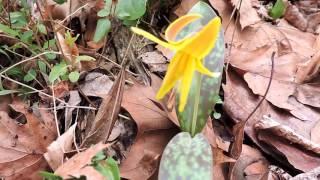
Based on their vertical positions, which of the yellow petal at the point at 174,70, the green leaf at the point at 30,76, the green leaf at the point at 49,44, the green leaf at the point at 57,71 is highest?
the yellow petal at the point at 174,70

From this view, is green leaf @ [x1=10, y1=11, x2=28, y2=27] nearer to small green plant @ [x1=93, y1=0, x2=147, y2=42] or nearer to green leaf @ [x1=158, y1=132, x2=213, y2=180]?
small green plant @ [x1=93, y1=0, x2=147, y2=42]

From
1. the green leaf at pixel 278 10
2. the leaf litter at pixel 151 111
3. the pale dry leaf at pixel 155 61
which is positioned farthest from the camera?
the green leaf at pixel 278 10

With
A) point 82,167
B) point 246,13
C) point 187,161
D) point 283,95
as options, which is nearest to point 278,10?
point 246,13

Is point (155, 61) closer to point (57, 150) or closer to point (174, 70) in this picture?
point (57, 150)

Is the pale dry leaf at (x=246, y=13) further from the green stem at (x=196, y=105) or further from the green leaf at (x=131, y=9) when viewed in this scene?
the green stem at (x=196, y=105)

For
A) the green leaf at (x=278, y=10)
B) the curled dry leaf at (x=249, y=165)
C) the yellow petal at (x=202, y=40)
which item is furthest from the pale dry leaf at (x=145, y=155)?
the green leaf at (x=278, y=10)

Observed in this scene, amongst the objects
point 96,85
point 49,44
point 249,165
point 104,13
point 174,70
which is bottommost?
point 249,165

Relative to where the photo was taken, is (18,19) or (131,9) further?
(18,19)

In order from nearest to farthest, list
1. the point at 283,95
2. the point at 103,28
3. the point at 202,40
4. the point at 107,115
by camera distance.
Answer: the point at 202,40 < the point at 107,115 < the point at 103,28 < the point at 283,95
